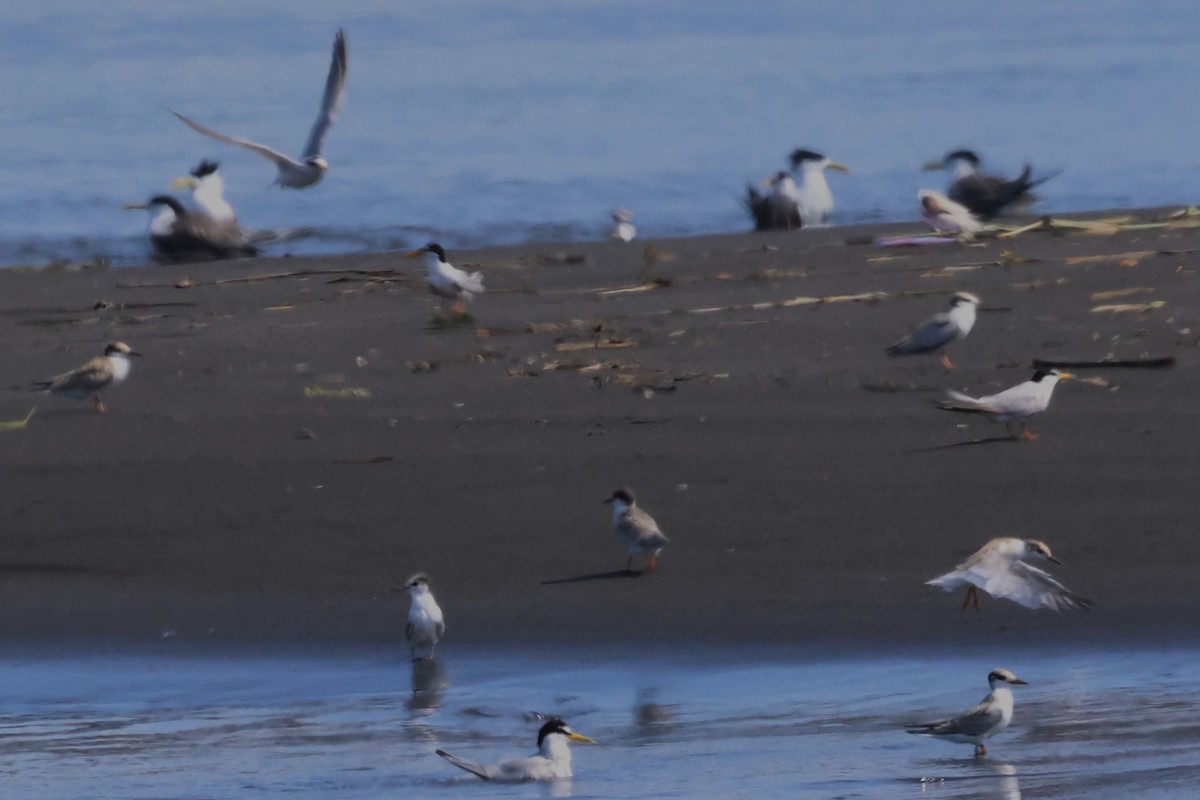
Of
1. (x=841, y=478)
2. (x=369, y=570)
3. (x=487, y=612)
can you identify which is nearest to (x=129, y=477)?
(x=369, y=570)

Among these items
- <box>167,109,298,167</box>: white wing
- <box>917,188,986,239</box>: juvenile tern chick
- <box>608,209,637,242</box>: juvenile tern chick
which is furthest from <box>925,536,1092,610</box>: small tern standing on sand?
<box>608,209,637,242</box>: juvenile tern chick

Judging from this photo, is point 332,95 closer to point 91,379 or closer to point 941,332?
point 91,379

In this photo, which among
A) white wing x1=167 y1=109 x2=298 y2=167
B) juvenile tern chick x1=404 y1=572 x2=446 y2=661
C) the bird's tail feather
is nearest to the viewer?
the bird's tail feather

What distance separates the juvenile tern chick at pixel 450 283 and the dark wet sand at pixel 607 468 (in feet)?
0.48

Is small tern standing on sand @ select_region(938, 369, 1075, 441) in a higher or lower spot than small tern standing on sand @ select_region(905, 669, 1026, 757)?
higher

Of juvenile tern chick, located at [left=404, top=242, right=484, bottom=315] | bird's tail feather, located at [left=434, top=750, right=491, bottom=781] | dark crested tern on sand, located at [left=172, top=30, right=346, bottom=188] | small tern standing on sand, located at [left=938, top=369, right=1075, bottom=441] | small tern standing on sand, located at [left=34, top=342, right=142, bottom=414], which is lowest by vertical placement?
bird's tail feather, located at [left=434, top=750, right=491, bottom=781]

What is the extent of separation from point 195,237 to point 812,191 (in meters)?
4.92

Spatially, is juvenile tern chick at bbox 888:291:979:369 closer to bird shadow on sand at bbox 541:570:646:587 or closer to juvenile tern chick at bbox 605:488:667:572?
juvenile tern chick at bbox 605:488:667:572

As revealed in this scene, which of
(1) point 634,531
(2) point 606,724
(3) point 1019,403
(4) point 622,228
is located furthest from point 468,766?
(4) point 622,228

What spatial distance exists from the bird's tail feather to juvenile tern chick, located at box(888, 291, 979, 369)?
4.56 meters

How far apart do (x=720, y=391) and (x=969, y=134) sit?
17.8 m

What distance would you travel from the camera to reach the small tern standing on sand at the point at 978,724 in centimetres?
625

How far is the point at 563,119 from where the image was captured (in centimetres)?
2973

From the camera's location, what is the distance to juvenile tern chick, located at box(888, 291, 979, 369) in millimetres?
10344
